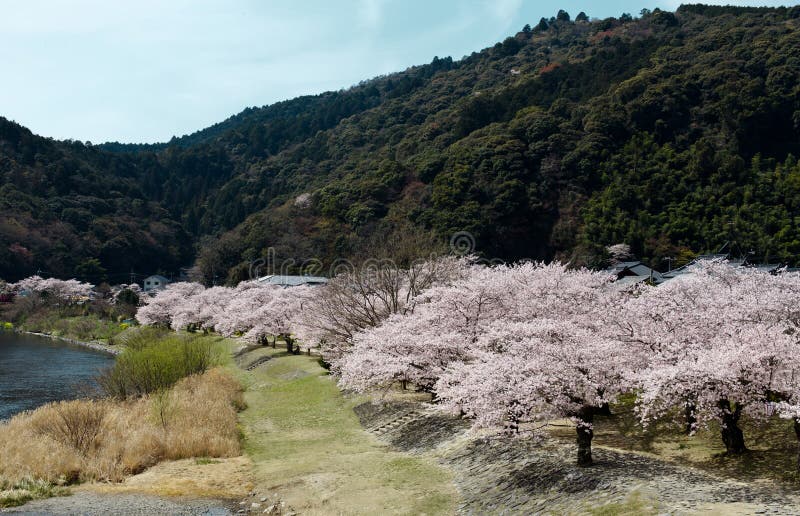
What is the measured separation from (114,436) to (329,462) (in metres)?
8.40

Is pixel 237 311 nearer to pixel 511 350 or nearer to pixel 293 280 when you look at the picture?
pixel 293 280

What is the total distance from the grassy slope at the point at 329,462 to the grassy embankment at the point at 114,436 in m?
1.68

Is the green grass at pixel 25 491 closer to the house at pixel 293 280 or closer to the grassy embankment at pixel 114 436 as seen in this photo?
the grassy embankment at pixel 114 436

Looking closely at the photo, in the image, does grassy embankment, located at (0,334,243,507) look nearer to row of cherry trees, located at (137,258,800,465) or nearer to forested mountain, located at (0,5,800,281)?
row of cherry trees, located at (137,258,800,465)

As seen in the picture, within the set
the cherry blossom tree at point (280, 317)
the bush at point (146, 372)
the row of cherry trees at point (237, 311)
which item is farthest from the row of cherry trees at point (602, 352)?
the cherry blossom tree at point (280, 317)

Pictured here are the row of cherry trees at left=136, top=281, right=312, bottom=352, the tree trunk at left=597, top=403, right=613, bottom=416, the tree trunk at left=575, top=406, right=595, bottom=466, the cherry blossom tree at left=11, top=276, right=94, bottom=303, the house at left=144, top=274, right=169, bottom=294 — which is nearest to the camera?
the tree trunk at left=575, top=406, right=595, bottom=466

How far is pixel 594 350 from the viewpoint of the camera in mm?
14539

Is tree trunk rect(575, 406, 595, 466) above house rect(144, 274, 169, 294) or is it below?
below

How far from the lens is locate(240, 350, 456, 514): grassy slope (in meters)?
16.2

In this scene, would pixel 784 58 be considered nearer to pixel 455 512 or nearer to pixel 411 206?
pixel 411 206

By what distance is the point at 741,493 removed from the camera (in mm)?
11695

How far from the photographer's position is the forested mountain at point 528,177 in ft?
232

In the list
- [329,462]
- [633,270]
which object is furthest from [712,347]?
Answer: [633,270]

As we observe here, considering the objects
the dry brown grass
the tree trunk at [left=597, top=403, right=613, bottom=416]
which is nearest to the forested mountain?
the dry brown grass
